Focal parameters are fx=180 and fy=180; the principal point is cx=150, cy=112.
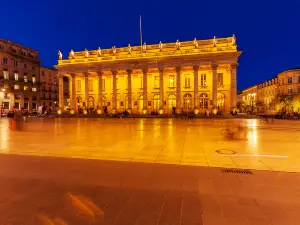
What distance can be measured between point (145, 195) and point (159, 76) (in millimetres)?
37726

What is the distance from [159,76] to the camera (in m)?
40.2

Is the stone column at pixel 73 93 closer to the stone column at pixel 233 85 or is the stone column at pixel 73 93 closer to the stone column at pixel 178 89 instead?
the stone column at pixel 178 89

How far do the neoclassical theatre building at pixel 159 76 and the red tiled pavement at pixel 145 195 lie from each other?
32.2 m

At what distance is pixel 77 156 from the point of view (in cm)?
709

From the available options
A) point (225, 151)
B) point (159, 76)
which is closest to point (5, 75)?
point (159, 76)

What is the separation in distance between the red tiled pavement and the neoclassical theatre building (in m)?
32.2

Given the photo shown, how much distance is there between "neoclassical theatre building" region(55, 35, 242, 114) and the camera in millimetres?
35969

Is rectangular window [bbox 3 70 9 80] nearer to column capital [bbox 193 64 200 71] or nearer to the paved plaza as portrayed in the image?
column capital [bbox 193 64 200 71]

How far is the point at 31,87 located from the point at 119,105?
118 feet

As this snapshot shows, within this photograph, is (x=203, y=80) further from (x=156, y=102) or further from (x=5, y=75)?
(x=5, y=75)

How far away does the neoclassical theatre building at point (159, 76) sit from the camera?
36.0m

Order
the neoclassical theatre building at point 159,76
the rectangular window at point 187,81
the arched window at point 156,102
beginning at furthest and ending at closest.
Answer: the arched window at point 156,102
the rectangular window at point 187,81
the neoclassical theatre building at point 159,76

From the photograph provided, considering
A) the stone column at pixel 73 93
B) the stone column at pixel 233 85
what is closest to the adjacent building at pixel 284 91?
the stone column at pixel 233 85

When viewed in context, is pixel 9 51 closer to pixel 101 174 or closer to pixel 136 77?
pixel 136 77
